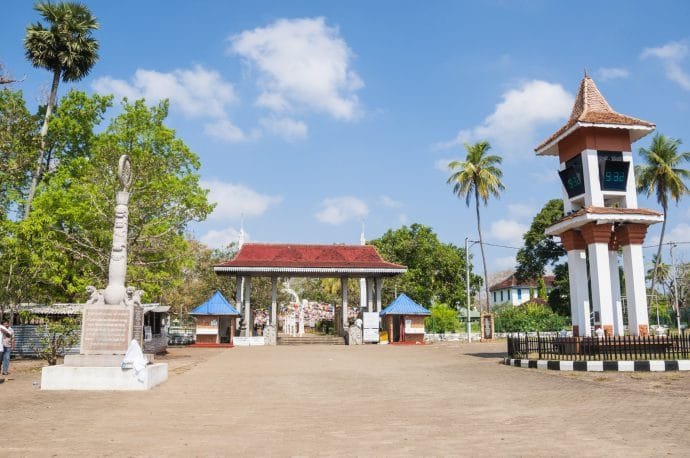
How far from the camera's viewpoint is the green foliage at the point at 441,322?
132ft

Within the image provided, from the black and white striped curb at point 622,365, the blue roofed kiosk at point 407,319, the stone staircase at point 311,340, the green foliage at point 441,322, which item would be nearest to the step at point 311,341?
the stone staircase at point 311,340

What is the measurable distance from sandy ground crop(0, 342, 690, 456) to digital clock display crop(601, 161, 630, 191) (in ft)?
24.0

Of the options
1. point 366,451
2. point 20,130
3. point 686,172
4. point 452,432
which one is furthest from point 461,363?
point 686,172

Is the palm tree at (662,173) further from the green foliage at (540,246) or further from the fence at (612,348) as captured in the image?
the fence at (612,348)

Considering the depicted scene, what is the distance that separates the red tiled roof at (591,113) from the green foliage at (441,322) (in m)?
21.8

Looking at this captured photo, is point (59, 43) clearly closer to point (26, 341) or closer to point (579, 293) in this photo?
point (26, 341)

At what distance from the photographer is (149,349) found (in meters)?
23.8

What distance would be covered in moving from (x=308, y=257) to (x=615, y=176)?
71.6ft

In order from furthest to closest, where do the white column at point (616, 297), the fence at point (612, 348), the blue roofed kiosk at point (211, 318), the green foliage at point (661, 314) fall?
the green foliage at point (661, 314) < the blue roofed kiosk at point (211, 318) < the white column at point (616, 297) < the fence at point (612, 348)

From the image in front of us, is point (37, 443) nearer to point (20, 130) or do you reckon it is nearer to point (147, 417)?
point (147, 417)

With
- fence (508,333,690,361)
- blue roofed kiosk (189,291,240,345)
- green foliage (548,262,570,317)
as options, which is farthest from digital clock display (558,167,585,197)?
green foliage (548,262,570,317)

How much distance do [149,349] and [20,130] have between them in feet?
34.2

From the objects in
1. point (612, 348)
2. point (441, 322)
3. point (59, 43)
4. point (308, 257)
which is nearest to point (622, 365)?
point (612, 348)

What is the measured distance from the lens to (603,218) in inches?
688
